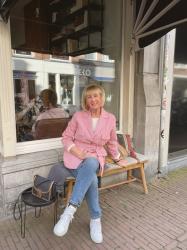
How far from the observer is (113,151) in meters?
2.81

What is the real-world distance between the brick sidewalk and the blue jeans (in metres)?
0.29

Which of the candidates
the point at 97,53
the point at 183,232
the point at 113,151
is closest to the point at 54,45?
the point at 97,53

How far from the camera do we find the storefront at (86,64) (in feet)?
10.2

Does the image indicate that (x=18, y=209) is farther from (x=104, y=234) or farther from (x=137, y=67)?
(x=137, y=67)

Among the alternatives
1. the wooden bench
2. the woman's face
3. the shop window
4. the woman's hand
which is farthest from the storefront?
the woman's face

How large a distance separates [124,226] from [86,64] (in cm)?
239

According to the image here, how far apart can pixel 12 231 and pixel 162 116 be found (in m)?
2.63

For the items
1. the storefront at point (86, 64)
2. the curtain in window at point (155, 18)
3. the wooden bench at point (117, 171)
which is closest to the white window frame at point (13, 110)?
the storefront at point (86, 64)

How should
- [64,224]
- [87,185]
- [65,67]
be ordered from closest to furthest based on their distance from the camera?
[64,224], [87,185], [65,67]

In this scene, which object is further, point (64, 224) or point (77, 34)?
point (77, 34)

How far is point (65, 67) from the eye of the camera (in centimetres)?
367

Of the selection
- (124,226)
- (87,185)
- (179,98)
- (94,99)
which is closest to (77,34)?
(94,99)

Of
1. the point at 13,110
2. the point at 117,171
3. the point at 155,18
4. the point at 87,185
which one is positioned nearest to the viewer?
the point at 87,185

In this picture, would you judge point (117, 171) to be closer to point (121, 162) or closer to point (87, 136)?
point (121, 162)
